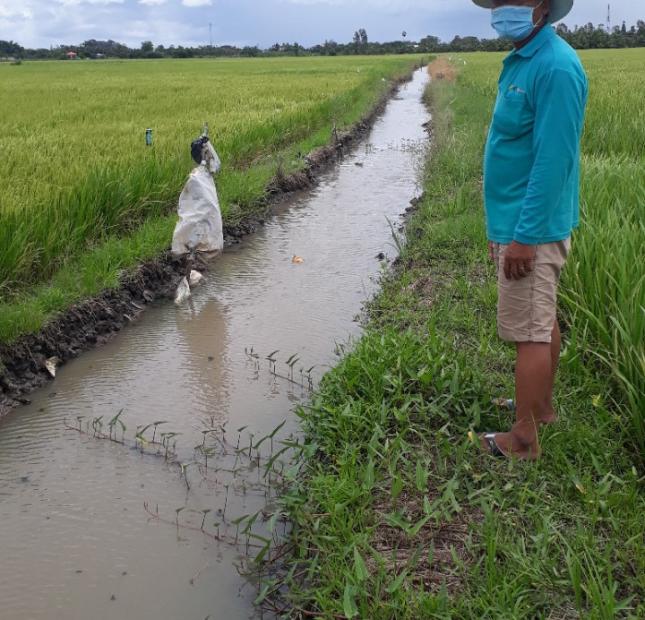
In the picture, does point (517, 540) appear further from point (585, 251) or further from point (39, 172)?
point (39, 172)

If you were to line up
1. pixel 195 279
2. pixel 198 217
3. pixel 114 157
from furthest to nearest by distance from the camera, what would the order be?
1. pixel 114 157
2. pixel 195 279
3. pixel 198 217

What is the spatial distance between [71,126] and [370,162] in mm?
4441

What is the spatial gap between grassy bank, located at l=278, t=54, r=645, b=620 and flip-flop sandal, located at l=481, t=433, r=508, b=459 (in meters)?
0.05

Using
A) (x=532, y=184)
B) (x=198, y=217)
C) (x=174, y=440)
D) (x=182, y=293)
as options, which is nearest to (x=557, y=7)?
(x=532, y=184)

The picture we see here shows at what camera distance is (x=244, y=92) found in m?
16.1

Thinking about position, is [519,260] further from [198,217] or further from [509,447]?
[198,217]

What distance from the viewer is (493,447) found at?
2646 mm

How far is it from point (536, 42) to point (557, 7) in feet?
0.54

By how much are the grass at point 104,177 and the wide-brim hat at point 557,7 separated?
9.35 feet

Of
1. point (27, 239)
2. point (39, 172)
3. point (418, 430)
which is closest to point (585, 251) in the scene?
point (418, 430)

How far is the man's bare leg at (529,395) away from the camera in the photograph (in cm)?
246

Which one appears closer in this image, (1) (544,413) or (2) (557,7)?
(2) (557,7)

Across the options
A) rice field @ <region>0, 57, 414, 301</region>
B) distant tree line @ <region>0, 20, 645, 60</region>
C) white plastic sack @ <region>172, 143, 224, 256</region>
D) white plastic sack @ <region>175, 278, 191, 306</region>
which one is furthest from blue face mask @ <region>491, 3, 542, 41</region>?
distant tree line @ <region>0, 20, 645, 60</region>

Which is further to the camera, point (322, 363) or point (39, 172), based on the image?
point (39, 172)
